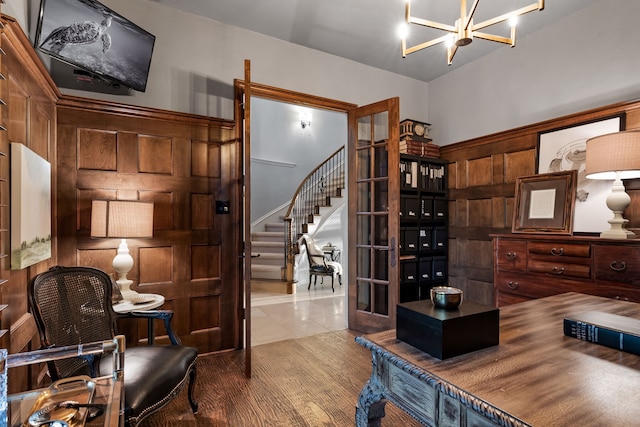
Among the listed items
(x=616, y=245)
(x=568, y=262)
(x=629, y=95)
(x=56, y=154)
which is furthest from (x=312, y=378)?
(x=629, y=95)

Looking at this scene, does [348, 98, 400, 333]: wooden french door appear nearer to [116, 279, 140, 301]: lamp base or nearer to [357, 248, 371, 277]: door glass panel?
[357, 248, 371, 277]: door glass panel

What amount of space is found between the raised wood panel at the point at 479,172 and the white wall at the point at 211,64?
160cm

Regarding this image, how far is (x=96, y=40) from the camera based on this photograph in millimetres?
2180

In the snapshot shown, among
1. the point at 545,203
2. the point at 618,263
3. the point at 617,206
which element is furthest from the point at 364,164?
the point at 618,263

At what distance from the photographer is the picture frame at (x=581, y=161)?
262cm

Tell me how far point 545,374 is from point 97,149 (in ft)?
9.80

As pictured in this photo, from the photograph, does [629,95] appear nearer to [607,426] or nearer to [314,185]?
[607,426]

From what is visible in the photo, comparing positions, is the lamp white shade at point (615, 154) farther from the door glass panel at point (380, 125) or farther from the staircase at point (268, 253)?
the staircase at point (268, 253)

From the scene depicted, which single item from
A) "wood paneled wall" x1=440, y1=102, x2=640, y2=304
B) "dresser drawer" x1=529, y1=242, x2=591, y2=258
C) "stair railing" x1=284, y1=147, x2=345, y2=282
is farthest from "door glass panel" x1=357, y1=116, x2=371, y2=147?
"stair railing" x1=284, y1=147, x2=345, y2=282

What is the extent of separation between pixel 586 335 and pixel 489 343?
35cm

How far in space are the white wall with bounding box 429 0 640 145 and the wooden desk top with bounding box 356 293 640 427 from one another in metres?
2.61

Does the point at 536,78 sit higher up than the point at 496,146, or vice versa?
the point at 536,78

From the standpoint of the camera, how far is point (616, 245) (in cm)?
213

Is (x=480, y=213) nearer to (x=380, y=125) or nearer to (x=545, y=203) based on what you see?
(x=545, y=203)
